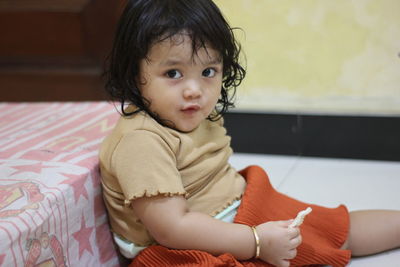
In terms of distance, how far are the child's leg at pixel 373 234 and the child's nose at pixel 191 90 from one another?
426 millimetres

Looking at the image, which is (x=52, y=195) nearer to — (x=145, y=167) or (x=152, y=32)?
(x=145, y=167)

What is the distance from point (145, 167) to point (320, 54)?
3.12ft

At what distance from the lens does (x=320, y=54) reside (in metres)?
1.56

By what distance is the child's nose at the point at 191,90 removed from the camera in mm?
808

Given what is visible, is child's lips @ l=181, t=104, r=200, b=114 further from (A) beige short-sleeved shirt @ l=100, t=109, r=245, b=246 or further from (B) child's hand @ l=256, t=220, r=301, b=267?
(B) child's hand @ l=256, t=220, r=301, b=267

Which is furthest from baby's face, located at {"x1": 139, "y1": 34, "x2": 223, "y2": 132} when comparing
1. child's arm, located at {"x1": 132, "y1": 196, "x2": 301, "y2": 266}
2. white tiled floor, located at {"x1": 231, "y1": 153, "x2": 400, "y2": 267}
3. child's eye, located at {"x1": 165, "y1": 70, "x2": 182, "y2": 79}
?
white tiled floor, located at {"x1": 231, "y1": 153, "x2": 400, "y2": 267}

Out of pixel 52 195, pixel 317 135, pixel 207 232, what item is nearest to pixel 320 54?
pixel 317 135

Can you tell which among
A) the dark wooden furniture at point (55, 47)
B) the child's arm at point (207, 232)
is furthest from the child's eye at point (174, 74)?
the dark wooden furniture at point (55, 47)

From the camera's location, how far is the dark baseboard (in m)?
1.54

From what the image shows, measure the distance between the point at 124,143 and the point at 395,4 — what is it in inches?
39.4

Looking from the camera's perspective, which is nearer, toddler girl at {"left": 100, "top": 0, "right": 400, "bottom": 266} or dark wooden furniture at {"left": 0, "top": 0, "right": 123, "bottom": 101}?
toddler girl at {"left": 100, "top": 0, "right": 400, "bottom": 266}

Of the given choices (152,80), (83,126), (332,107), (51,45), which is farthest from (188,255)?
(51,45)

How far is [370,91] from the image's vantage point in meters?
1.54

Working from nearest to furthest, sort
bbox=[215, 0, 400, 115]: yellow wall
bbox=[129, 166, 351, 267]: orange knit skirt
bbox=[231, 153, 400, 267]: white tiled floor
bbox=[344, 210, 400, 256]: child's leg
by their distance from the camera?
bbox=[129, 166, 351, 267]: orange knit skirt → bbox=[344, 210, 400, 256]: child's leg → bbox=[231, 153, 400, 267]: white tiled floor → bbox=[215, 0, 400, 115]: yellow wall
